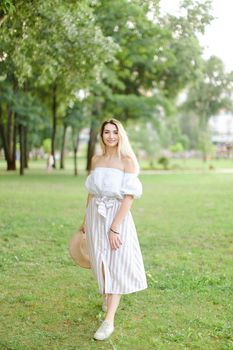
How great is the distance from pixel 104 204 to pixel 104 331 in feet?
3.79

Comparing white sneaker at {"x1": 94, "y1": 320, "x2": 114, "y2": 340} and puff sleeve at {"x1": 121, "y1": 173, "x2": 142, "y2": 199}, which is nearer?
white sneaker at {"x1": 94, "y1": 320, "x2": 114, "y2": 340}

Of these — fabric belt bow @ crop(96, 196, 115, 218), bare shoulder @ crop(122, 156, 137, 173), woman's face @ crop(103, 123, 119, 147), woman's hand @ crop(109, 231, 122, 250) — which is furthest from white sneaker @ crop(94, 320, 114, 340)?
woman's face @ crop(103, 123, 119, 147)

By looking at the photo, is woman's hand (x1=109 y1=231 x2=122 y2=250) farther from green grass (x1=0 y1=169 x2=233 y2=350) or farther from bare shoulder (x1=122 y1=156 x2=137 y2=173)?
green grass (x1=0 y1=169 x2=233 y2=350)

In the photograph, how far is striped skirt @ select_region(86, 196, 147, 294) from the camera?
4.79m

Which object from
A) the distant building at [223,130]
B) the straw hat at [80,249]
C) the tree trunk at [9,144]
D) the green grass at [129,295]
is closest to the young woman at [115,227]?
the straw hat at [80,249]

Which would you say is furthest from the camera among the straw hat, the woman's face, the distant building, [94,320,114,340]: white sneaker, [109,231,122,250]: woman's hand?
the distant building

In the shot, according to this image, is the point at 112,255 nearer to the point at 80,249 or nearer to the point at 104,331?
the point at 80,249

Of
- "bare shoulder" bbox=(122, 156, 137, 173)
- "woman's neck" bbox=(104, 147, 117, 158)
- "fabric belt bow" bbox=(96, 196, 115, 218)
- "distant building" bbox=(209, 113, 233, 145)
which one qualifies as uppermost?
"distant building" bbox=(209, 113, 233, 145)

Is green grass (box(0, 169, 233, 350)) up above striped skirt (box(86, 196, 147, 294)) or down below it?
below

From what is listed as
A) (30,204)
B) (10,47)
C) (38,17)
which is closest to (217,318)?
(38,17)

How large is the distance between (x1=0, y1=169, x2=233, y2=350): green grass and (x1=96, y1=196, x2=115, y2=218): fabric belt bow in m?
1.13

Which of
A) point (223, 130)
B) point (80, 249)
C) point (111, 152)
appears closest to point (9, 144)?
point (80, 249)

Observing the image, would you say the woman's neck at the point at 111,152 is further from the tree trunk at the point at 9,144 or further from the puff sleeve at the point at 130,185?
the tree trunk at the point at 9,144

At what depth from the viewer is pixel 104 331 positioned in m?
4.64
